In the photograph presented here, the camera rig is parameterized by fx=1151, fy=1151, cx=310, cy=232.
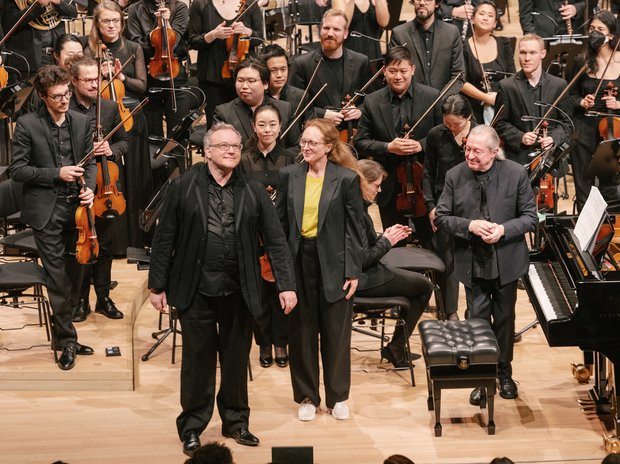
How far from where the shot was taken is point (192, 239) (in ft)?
17.1

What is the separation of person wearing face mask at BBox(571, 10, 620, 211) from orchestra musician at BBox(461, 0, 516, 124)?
53cm

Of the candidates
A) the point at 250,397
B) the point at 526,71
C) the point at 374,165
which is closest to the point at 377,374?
the point at 250,397

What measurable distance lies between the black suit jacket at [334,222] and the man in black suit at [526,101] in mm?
1878

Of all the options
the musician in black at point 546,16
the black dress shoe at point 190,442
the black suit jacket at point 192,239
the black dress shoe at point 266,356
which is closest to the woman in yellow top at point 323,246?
the black suit jacket at point 192,239

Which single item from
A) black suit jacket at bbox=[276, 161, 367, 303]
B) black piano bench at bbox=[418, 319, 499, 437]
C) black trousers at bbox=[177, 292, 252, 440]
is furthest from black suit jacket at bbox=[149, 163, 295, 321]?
black piano bench at bbox=[418, 319, 499, 437]

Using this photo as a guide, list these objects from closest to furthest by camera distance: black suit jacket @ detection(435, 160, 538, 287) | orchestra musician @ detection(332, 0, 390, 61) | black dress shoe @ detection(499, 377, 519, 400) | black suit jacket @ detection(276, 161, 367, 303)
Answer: black suit jacket @ detection(276, 161, 367, 303) → black suit jacket @ detection(435, 160, 538, 287) → black dress shoe @ detection(499, 377, 519, 400) → orchestra musician @ detection(332, 0, 390, 61)

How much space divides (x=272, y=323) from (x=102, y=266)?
1.21 meters

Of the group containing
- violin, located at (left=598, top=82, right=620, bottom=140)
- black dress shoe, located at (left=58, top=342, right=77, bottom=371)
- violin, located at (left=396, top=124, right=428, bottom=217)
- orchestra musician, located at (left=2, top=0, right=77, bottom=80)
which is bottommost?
black dress shoe, located at (left=58, top=342, right=77, bottom=371)

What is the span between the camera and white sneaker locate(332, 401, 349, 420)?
5.80 metres

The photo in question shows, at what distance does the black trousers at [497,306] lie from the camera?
5.86 m

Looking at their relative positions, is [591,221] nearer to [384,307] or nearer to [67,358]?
[384,307]

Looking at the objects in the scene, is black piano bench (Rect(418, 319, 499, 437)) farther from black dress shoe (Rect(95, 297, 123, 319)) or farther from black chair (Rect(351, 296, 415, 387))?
black dress shoe (Rect(95, 297, 123, 319))

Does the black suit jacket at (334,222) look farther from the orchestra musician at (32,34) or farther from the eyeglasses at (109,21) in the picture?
the orchestra musician at (32,34)

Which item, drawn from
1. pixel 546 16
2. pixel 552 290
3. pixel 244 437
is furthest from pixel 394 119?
pixel 546 16
